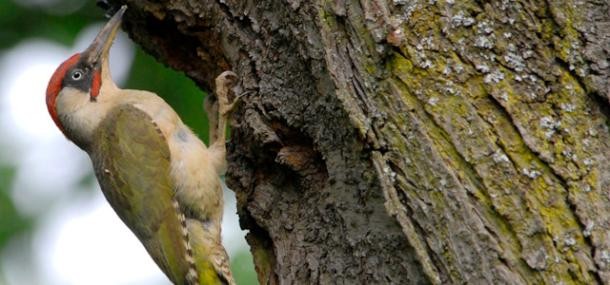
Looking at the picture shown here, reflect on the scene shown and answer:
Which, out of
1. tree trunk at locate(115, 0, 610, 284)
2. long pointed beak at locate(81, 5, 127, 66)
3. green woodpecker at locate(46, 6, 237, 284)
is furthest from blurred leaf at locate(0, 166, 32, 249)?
tree trunk at locate(115, 0, 610, 284)

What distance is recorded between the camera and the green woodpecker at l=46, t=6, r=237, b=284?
4.35 m

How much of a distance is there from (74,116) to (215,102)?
2.90ft

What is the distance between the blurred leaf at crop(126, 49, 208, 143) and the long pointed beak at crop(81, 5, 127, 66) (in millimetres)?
396

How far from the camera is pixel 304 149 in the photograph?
10.3 ft

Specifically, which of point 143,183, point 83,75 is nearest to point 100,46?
point 83,75

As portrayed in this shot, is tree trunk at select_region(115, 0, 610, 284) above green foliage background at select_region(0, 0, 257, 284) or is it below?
above

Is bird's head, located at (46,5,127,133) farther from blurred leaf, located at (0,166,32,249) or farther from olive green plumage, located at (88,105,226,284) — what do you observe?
blurred leaf, located at (0,166,32,249)

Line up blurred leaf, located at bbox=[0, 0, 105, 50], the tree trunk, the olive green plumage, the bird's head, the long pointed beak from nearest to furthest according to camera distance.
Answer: the tree trunk
the olive green plumage
the long pointed beak
the bird's head
blurred leaf, located at bbox=[0, 0, 105, 50]

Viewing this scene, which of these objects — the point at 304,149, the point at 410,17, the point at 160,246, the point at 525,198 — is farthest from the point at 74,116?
the point at 525,198

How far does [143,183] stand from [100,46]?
827 millimetres

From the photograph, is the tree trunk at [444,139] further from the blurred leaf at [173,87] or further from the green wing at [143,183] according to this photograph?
the blurred leaf at [173,87]

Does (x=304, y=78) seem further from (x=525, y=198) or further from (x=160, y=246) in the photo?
(x=160, y=246)

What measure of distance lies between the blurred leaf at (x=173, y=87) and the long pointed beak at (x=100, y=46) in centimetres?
40

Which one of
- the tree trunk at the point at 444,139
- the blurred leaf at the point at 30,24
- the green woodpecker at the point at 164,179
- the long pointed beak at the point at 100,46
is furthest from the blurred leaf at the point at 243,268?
the tree trunk at the point at 444,139
